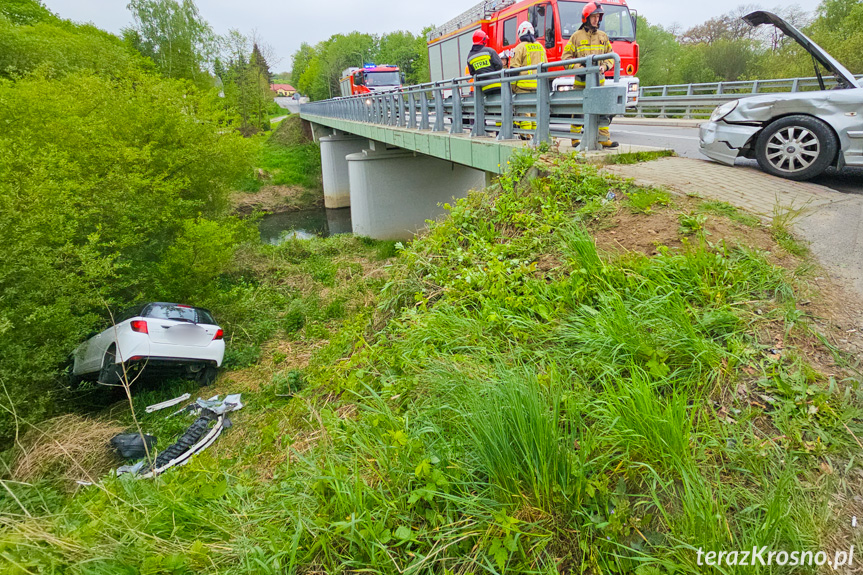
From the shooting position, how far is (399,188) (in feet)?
65.6

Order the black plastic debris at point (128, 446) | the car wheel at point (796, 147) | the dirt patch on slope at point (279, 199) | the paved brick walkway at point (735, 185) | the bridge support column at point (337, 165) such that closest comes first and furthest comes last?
1. the paved brick walkway at point (735, 185)
2. the car wheel at point (796, 147)
3. the black plastic debris at point (128, 446)
4. the bridge support column at point (337, 165)
5. the dirt patch on slope at point (279, 199)

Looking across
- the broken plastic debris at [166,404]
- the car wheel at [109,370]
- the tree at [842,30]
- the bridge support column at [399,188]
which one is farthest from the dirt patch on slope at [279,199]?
the tree at [842,30]

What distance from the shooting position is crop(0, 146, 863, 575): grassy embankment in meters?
2.00

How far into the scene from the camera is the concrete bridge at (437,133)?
608 cm

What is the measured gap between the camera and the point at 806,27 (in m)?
28.0

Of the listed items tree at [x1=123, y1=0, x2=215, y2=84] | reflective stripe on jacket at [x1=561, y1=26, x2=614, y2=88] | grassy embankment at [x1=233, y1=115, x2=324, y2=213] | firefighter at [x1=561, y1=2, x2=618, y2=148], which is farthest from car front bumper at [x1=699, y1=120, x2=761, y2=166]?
tree at [x1=123, y1=0, x2=215, y2=84]

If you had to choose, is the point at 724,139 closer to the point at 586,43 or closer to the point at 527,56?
the point at 586,43

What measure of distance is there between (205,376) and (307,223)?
20.8 metres

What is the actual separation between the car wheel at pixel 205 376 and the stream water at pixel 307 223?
1580 cm

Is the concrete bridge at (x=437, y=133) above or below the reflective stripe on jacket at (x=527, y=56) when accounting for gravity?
below

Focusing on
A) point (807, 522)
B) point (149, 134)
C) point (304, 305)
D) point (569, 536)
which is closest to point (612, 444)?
point (569, 536)

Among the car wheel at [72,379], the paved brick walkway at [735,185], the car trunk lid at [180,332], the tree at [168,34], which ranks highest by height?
the tree at [168,34]

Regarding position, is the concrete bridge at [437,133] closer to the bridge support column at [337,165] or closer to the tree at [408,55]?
the bridge support column at [337,165]

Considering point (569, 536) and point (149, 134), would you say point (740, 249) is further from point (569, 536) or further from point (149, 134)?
point (149, 134)
